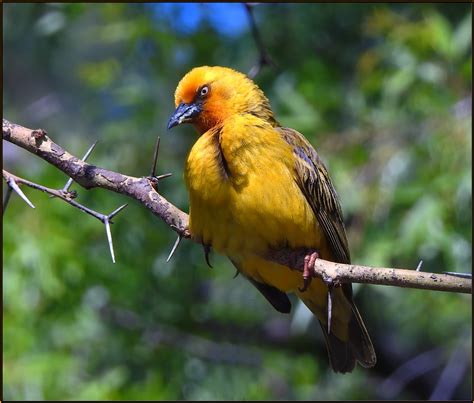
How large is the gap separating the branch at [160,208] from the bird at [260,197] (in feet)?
0.29

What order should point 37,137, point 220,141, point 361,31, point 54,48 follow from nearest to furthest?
point 37,137, point 220,141, point 361,31, point 54,48

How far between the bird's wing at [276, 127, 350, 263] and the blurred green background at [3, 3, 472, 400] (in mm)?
2277

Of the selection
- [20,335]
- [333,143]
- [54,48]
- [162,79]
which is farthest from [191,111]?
[54,48]

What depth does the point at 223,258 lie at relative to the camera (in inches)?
331

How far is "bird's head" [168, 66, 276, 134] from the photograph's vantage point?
423 cm

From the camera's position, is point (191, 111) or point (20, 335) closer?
point (191, 111)

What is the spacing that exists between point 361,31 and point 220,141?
15.2 feet

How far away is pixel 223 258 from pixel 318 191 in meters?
4.50

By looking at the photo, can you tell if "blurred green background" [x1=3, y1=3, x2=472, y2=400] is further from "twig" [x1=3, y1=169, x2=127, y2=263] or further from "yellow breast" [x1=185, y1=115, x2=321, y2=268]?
"twig" [x1=3, y1=169, x2=127, y2=263]

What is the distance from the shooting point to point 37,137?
3311 mm

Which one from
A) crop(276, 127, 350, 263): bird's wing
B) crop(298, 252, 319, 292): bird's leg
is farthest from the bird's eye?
crop(298, 252, 319, 292): bird's leg

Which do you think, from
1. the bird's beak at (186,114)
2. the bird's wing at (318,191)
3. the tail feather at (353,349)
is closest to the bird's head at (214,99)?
the bird's beak at (186,114)

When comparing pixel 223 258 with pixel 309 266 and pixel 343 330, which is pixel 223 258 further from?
pixel 309 266

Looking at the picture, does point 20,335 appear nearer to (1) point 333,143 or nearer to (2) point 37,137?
(1) point 333,143
